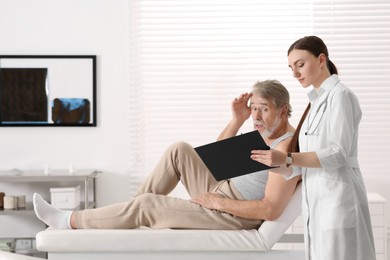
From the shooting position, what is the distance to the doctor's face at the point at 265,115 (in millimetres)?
3191

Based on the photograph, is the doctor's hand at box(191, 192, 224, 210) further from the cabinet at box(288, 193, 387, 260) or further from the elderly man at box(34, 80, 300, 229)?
the cabinet at box(288, 193, 387, 260)

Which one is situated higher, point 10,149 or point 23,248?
point 10,149

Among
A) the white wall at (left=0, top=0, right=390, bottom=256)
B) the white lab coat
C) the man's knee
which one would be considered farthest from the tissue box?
the white lab coat

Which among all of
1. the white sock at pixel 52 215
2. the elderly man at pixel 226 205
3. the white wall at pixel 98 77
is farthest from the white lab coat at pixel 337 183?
the white wall at pixel 98 77

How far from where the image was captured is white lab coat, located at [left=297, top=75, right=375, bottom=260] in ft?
7.54

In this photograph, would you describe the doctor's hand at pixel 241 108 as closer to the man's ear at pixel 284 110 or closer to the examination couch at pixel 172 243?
the man's ear at pixel 284 110

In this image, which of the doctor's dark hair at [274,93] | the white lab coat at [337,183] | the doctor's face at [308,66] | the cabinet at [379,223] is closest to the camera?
the white lab coat at [337,183]

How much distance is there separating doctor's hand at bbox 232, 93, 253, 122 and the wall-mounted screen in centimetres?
183

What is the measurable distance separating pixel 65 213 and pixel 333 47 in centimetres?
270

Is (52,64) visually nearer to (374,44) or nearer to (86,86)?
(86,86)

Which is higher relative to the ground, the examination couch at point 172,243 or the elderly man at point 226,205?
the elderly man at point 226,205

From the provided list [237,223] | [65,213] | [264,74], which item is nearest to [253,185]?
[237,223]

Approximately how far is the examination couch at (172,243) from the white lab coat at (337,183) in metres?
0.54

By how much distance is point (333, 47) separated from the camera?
505 centimetres
